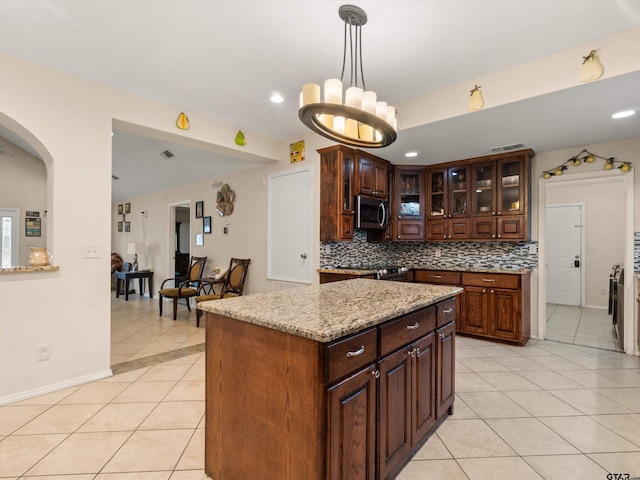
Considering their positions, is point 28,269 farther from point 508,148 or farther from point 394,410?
point 508,148

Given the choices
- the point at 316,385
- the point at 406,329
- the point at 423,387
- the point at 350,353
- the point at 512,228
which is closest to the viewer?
the point at 316,385

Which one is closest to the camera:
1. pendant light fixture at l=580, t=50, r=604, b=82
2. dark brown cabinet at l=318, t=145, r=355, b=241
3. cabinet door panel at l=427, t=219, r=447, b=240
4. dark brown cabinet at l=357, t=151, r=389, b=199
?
pendant light fixture at l=580, t=50, r=604, b=82

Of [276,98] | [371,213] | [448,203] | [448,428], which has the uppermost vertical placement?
[276,98]

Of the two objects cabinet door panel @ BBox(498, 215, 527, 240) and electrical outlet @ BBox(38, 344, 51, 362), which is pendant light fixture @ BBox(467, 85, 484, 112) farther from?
electrical outlet @ BBox(38, 344, 51, 362)

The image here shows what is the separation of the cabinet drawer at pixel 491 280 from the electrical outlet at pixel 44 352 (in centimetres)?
430

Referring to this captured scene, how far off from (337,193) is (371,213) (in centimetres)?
64


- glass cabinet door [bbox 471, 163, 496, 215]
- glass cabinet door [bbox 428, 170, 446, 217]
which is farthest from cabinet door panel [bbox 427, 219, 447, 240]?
glass cabinet door [bbox 471, 163, 496, 215]

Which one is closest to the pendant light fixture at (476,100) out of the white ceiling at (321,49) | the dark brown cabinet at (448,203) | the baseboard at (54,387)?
the white ceiling at (321,49)

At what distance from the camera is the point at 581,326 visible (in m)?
4.61

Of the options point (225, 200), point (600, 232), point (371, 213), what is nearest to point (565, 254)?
point (600, 232)

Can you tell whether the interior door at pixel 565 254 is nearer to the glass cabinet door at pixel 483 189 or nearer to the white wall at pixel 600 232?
the white wall at pixel 600 232

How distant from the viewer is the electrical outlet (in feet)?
8.56

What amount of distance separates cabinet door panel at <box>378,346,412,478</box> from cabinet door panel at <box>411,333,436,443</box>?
0.25 ft

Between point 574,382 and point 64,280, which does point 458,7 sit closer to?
point 574,382
